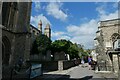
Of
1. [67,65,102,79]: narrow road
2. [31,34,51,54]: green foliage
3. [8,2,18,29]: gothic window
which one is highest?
[8,2,18,29]: gothic window

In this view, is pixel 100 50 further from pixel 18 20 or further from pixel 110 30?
pixel 110 30

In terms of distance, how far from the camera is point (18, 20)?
1836cm

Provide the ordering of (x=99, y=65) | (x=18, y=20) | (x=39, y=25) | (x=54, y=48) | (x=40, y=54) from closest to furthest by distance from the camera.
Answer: (x=99, y=65)
(x=18, y=20)
(x=40, y=54)
(x=54, y=48)
(x=39, y=25)

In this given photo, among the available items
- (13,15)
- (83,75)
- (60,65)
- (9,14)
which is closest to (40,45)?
(13,15)

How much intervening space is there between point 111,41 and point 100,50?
13.5 metres

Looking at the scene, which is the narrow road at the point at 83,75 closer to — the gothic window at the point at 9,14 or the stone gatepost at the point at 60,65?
the stone gatepost at the point at 60,65

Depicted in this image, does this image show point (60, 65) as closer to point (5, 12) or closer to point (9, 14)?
point (9, 14)

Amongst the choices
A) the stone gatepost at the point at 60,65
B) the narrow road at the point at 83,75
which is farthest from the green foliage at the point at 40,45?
the narrow road at the point at 83,75

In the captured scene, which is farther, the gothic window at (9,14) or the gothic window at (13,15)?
the gothic window at (13,15)

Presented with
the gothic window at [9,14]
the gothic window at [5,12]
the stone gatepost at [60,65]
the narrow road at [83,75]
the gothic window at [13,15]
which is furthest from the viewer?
the stone gatepost at [60,65]

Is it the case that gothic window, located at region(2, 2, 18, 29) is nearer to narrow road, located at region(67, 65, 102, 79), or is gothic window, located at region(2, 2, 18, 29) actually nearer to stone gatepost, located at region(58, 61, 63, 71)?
stone gatepost, located at region(58, 61, 63, 71)

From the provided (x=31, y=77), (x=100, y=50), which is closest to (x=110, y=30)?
(x=100, y=50)

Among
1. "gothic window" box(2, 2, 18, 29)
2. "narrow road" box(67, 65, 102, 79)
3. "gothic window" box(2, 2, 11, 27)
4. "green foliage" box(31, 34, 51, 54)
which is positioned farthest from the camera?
"green foliage" box(31, 34, 51, 54)

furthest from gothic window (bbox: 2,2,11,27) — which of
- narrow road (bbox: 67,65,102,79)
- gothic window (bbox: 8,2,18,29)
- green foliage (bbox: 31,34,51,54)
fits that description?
green foliage (bbox: 31,34,51,54)
